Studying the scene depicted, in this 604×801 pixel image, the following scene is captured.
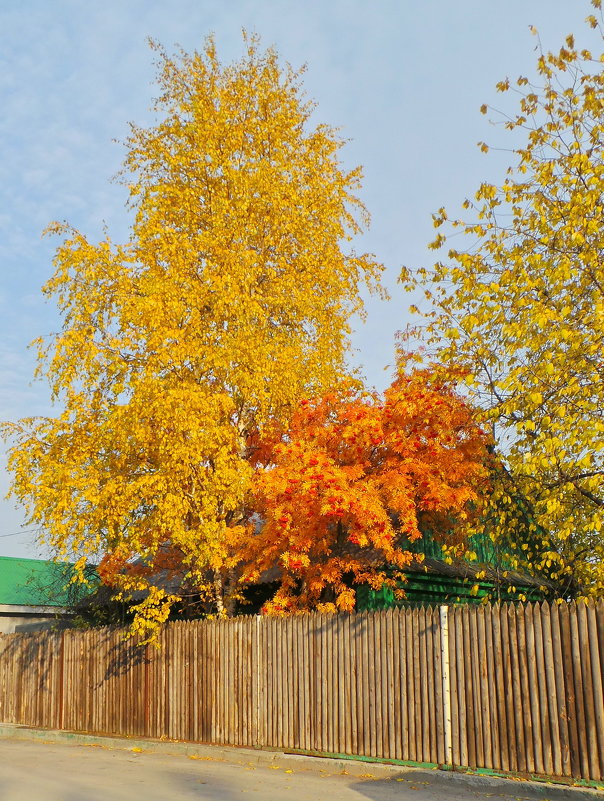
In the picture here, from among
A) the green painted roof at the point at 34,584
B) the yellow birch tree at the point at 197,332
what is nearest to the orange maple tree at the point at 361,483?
the yellow birch tree at the point at 197,332

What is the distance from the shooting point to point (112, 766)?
12820 mm

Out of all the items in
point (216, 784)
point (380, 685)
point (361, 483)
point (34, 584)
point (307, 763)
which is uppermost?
point (361, 483)

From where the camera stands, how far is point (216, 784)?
35.2 ft

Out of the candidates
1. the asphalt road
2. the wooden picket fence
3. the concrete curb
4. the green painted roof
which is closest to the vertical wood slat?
the wooden picket fence

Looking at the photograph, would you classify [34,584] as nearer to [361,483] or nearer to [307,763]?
[361,483]

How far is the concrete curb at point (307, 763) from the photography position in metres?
9.93

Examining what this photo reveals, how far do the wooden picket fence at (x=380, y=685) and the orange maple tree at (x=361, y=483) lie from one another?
157cm

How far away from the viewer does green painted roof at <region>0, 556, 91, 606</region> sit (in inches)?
1137

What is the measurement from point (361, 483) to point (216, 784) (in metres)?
6.33

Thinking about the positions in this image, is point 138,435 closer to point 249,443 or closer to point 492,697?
point 249,443

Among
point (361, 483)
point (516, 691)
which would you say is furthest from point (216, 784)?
point (361, 483)

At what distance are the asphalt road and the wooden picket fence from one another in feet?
2.18

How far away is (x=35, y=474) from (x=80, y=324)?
3.23m

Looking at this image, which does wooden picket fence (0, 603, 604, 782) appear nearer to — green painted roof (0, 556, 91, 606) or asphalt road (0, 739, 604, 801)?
asphalt road (0, 739, 604, 801)
